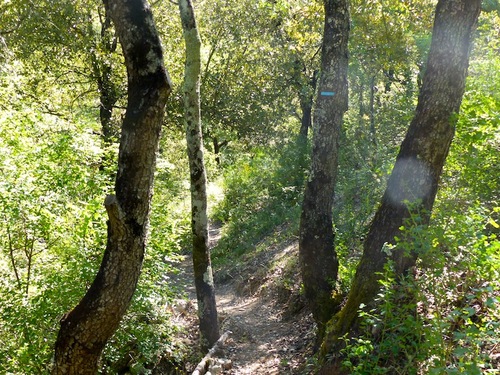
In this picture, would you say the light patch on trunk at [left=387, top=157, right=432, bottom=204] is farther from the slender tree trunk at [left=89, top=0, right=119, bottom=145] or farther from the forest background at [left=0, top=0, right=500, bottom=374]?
the slender tree trunk at [left=89, top=0, right=119, bottom=145]

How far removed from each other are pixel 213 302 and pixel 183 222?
133 centimetres

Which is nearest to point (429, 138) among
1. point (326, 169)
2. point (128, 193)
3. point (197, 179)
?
point (326, 169)

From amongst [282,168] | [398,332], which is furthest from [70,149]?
[282,168]

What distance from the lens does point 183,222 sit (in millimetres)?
7590

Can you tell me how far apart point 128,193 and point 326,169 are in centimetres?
295

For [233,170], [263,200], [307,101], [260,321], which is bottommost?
[260,321]

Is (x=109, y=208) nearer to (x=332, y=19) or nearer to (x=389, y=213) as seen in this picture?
(x=389, y=213)

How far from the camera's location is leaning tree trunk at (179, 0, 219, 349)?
6594 mm

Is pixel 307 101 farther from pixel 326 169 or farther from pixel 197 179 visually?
pixel 326 169

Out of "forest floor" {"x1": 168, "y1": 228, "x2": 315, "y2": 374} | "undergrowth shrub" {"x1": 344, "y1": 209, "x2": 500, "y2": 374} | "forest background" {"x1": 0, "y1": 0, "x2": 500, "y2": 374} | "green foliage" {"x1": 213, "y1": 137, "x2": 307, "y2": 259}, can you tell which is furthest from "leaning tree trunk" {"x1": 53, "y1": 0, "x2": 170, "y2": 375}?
"green foliage" {"x1": 213, "y1": 137, "x2": 307, "y2": 259}

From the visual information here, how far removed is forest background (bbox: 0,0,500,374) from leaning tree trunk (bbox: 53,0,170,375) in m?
1.47

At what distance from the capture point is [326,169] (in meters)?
6.24

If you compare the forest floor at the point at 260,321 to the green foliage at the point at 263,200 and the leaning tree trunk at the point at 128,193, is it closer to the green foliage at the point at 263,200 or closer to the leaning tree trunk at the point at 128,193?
the green foliage at the point at 263,200

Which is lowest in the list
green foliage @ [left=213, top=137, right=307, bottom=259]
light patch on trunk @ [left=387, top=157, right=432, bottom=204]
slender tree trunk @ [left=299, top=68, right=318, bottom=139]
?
green foliage @ [left=213, top=137, right=307, bottom=259]
